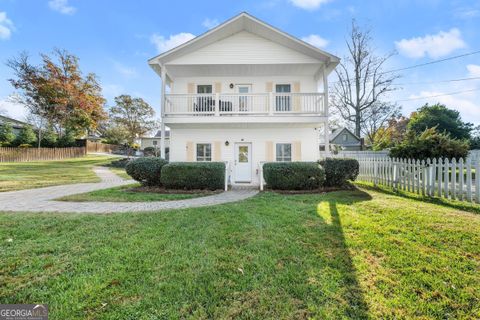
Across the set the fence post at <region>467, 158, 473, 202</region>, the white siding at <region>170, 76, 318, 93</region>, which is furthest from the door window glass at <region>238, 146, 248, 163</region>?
the fence post at <region>467, 158, 473, 202</region>

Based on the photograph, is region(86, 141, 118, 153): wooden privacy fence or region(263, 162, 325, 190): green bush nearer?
region(263, 162, 325, 190): green bush

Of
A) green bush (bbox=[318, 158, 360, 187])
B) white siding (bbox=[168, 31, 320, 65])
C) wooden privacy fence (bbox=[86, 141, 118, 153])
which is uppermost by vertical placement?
white siding (bbox=[168, 31, 320, 65])

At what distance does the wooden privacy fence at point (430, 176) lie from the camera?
6.16 m

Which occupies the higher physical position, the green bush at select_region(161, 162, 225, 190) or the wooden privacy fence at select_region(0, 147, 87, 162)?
the wooden privacy fence at select_region(0, 147, 87, 162)

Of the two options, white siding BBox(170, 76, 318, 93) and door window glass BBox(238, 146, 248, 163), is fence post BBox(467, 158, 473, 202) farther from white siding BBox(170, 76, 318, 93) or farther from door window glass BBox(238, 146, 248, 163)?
door window glass BBox(238, 146, 248, 163)

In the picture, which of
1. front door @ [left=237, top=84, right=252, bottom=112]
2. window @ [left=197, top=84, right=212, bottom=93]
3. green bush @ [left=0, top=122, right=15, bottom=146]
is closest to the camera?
front door @ [left=237, top=84, right=252, bottom=112]

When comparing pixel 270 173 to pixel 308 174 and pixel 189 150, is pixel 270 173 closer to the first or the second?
pixel 308 174

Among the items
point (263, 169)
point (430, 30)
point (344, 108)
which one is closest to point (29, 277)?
point (263, 169)

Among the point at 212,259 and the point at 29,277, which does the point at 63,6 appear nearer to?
the point at 29,277

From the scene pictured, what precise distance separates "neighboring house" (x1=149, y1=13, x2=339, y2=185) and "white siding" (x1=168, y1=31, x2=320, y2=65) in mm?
51

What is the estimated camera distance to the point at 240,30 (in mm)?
11461

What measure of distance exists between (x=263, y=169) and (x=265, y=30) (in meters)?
7.23

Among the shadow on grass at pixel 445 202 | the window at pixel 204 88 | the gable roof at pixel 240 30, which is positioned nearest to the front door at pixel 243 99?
the window at pixel 204 88

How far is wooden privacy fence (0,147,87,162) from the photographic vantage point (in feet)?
68.0
